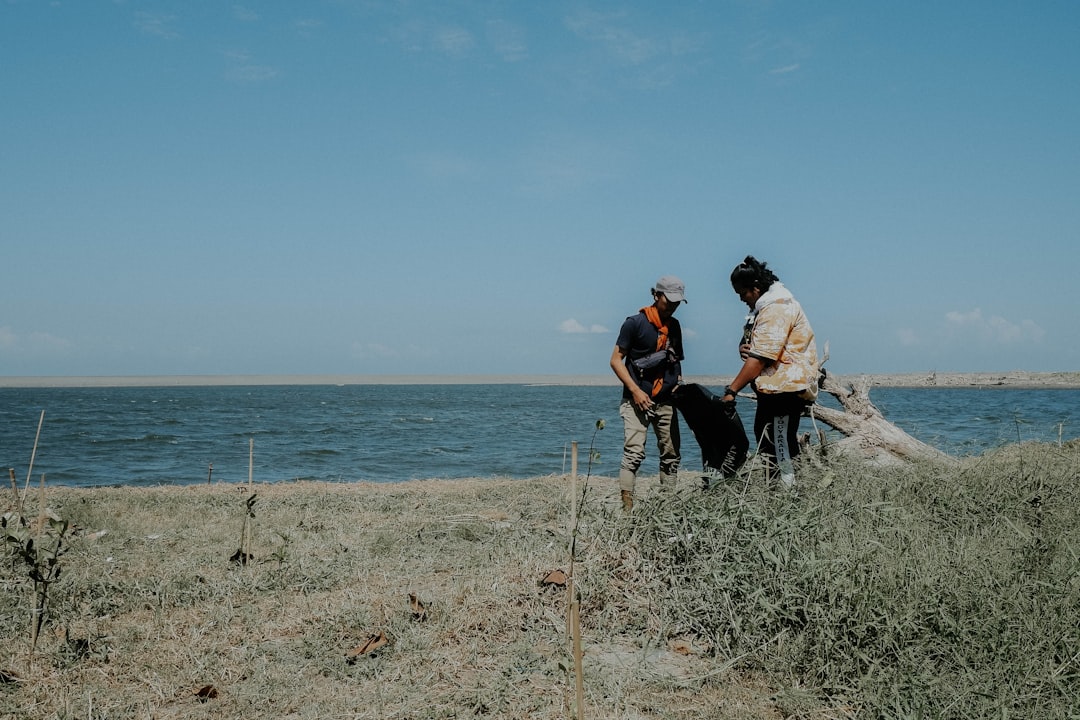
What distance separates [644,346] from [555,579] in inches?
90.4

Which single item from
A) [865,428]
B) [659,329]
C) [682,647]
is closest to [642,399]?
[659,329]

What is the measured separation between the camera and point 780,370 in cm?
478

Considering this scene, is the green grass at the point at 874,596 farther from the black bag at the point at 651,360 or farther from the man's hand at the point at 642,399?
the black bag at the point at 651,360

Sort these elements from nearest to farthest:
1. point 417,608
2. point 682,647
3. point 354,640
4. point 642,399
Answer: point 682,647 → point 354,640 → point 417,608 → point 642,399

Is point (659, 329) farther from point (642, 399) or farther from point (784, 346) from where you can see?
point (784, 346)

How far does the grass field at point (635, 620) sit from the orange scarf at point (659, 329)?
1276 millimetres

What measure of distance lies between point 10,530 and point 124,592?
836 mm

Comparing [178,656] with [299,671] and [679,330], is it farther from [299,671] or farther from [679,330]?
[679,330]

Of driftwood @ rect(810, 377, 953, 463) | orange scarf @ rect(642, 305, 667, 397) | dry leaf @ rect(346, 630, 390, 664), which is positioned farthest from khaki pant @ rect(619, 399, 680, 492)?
driftwood @ rect(810, 377, 953, 463)

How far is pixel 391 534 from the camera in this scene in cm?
565

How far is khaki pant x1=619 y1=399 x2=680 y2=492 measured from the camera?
5.42 meters

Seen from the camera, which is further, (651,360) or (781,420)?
(651,360)

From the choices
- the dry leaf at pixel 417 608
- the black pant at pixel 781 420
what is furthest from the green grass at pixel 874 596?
the dry leaf at pixel 417 608

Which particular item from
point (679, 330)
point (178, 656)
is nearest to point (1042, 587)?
point (679, 330)
